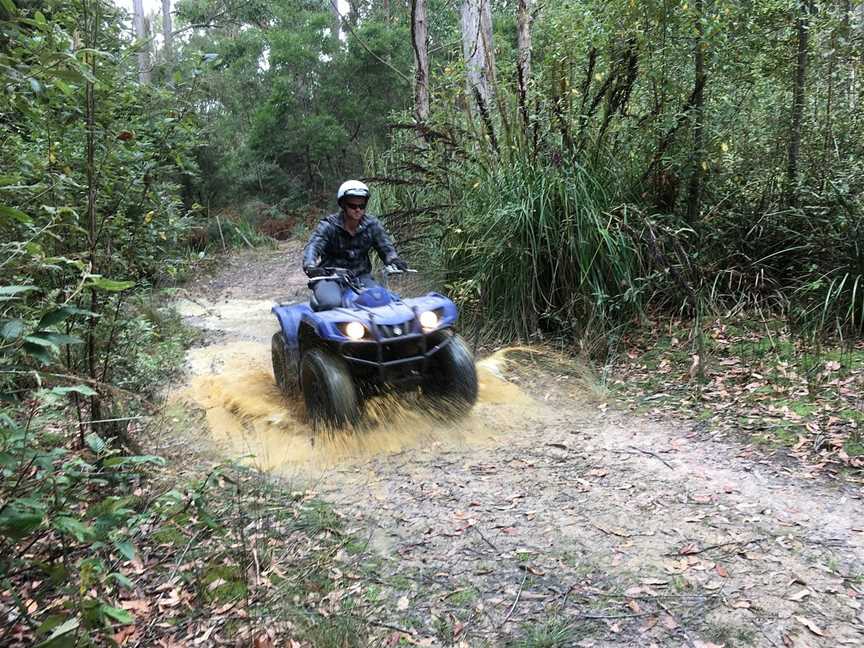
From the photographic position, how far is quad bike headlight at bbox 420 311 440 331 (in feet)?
14.5

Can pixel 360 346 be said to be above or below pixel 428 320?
below

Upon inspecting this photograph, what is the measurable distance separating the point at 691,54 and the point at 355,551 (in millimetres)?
5443

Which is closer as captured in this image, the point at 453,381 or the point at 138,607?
the point at 138,607

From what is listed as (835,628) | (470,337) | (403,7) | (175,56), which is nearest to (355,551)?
(835,628)

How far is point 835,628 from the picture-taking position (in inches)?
95.0

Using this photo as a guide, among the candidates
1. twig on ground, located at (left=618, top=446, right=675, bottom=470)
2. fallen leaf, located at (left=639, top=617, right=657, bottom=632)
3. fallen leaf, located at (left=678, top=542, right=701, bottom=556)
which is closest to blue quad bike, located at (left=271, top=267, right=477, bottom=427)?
twig on ground, located at (left=618, top=446, right=675, bottom=470)

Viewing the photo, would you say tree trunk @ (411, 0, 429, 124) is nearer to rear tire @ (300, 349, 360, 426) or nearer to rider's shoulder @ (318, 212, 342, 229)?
rider's shoulder @ (318, 212, 342, 229)

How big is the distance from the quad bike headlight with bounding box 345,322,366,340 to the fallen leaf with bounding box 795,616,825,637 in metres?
2.77

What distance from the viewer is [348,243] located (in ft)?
18.2

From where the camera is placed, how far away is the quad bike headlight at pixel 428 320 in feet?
14.5

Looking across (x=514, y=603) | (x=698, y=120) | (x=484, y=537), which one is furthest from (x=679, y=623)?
(x=698, y=120)

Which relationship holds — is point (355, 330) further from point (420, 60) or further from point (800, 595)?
point (420, 60)

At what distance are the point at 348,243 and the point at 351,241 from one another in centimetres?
3

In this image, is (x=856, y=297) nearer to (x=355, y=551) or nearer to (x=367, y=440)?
(x=367, y=440)
